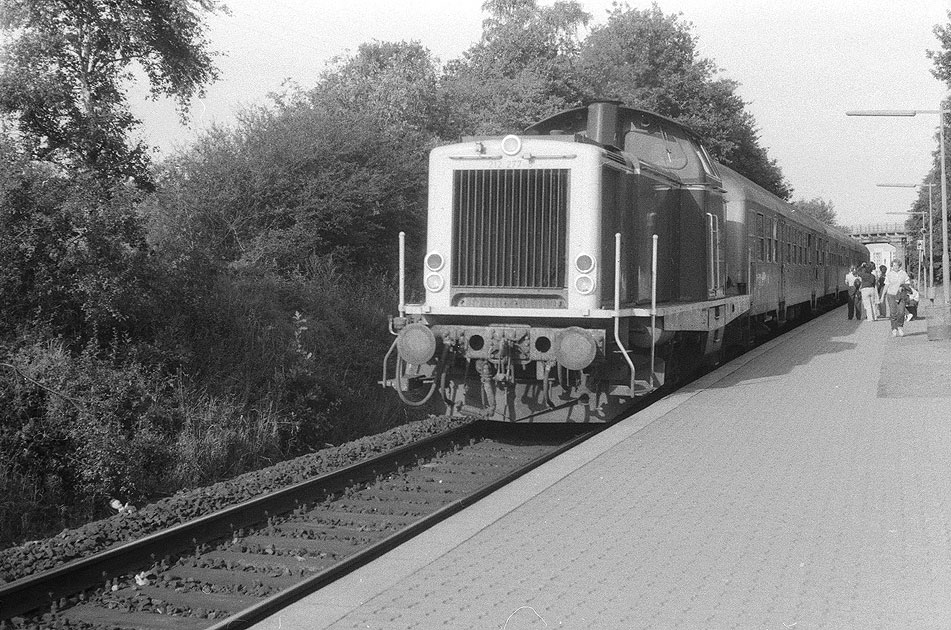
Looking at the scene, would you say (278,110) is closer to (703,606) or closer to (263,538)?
(263,538)

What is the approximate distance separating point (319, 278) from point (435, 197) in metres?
6.54

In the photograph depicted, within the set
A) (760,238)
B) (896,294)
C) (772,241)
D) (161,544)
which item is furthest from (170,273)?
(896,294)

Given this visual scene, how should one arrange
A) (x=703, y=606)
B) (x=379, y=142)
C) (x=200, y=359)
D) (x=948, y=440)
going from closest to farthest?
(x=703, y=606)
(x=948, y=440)
(x=200, y=359)
(x=379, y=142)

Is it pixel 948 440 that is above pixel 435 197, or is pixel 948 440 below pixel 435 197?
below

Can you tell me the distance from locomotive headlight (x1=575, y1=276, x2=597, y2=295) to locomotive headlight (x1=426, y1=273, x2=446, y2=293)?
137cm

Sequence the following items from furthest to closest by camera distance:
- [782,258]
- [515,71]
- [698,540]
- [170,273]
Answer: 1. [515,71]
2. [782,258]
3. [170,273]
4. [698,540]

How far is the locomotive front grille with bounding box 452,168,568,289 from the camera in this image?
9.10 metres

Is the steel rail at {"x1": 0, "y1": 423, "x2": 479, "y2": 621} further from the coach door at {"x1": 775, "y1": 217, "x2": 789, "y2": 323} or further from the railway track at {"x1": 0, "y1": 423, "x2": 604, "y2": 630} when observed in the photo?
the coach door at {"x1": 775, "y1": 217, "x2": 789, "y2": 323}

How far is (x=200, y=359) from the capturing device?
11.8 meters

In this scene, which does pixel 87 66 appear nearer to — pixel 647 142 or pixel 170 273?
pixel 170 273

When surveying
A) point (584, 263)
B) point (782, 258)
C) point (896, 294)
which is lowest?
point (896, 294)

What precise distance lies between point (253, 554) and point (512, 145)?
4.84 m

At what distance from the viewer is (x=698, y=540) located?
5.35m

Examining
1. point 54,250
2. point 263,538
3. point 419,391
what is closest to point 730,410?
point 419,391
